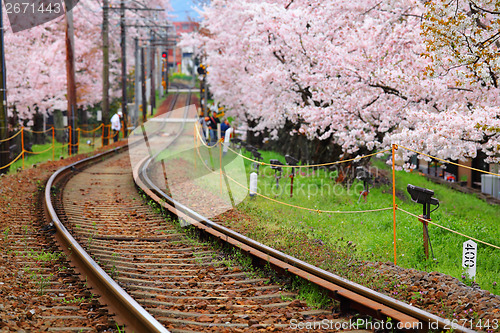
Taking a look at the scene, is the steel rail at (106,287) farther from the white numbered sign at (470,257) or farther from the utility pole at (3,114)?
the utility pole at (3,114)

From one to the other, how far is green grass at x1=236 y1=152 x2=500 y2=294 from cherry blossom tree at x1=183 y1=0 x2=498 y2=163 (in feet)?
4.87

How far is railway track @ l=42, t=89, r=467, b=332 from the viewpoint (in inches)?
223

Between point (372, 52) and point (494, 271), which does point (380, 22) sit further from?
point (494, 271)

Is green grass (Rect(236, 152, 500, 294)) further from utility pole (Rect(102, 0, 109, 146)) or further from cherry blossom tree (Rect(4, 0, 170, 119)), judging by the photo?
cherry blossom tree (Rect(4, 0, 170, 119))

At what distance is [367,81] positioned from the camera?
47.5 ft

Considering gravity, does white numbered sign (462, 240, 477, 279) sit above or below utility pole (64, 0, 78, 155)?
below

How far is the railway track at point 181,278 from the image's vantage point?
5.66 metres

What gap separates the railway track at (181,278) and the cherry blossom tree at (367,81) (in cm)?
470

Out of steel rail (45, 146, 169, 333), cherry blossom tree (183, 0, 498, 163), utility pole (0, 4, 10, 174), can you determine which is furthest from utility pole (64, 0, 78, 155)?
steel rail (45, 146, 169, 333)

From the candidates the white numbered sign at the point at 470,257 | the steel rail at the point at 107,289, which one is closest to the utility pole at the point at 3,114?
the steel rail at the point at 107,289

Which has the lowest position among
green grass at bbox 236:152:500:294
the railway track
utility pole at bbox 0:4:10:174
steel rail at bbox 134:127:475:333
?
green grass at bbox 236:152:500:294

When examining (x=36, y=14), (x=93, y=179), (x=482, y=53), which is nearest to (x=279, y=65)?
(x=93, y=179)

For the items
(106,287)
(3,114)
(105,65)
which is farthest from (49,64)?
(106,287)

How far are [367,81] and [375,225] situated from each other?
499 cm
